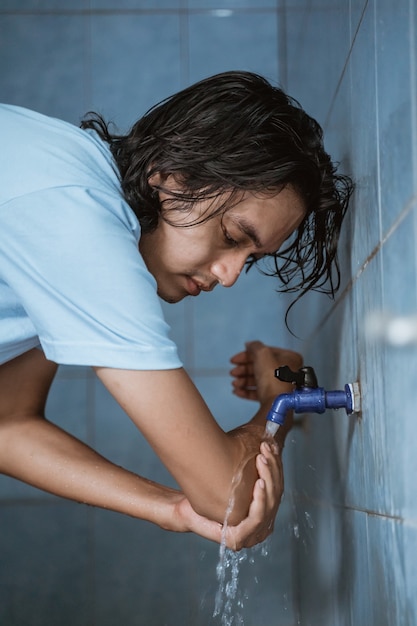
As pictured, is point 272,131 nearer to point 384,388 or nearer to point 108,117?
point 384,388

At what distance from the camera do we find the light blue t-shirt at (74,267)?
2.78 feet

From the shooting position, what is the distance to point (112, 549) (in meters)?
1.98

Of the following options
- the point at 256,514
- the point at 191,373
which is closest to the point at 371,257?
the point at 256,514

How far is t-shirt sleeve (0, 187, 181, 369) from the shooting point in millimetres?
846

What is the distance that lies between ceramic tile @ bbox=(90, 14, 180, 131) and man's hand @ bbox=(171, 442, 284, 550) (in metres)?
1.27

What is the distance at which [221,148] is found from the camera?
39.9 inches

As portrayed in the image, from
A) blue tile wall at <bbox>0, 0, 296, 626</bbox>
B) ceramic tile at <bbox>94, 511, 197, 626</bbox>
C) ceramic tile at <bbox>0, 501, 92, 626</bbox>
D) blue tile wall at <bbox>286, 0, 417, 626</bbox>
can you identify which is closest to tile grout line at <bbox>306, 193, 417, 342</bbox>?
blue tile wall at <bbox>286, 0, 417, 626</bbox>

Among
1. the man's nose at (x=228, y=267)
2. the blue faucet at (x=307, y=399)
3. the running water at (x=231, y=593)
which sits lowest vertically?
the running water at (x=231, y=593)

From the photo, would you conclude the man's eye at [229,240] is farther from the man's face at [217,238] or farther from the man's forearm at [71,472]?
the man's forearm at [71,472]

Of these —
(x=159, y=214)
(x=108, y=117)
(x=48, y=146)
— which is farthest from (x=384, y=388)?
(x=108, y=117)

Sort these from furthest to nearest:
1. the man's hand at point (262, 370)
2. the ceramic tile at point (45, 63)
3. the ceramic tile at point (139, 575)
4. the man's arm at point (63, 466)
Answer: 1. the ceramic tile at point (45, 63)
2. the ceramic tile at point (139, 575)
3. the man's hand at point (262, 370)
4. the man's arm at point (63, 466)

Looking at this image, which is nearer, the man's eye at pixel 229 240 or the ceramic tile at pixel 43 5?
the man's eye at pixel 229 240

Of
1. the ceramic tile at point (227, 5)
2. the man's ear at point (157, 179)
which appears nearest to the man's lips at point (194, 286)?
the man's ear at point (157, 179)

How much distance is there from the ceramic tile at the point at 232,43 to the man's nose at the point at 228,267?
46.2 inches
